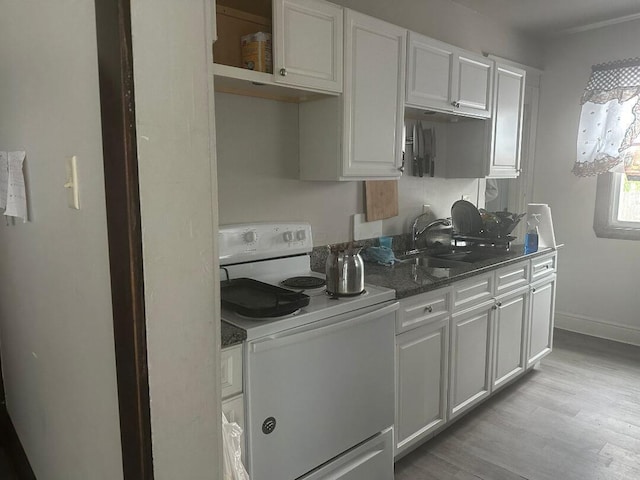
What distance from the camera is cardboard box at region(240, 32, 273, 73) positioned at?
6.00 ft

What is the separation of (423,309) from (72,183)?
159 cm

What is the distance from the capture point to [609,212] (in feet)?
12.6

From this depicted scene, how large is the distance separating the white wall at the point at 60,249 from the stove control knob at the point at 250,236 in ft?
2.70

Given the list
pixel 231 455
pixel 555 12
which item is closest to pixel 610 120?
pixel 555 12

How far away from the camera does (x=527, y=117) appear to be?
13.4 feet

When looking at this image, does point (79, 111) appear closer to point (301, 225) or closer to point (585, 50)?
point (301, 225)

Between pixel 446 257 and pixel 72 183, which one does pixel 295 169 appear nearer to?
pixel 446 257

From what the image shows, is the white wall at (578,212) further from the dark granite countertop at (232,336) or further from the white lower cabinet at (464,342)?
the dark granite countertop at (232,336)

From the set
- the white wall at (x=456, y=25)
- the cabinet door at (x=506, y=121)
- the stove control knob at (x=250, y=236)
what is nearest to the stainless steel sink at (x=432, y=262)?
the cabinet door at (x=506, y=121)

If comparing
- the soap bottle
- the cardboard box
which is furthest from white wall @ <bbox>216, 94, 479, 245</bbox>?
the soap bottle

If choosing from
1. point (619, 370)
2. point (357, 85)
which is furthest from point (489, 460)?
point (357, 85)

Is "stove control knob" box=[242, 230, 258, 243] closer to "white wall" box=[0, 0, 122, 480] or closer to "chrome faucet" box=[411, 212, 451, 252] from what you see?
"white wall" box=[0, 0, 122, 480]

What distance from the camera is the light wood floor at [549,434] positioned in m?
2.22

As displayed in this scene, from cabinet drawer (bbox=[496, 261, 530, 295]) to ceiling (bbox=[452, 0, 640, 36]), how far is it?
176 centimetres
